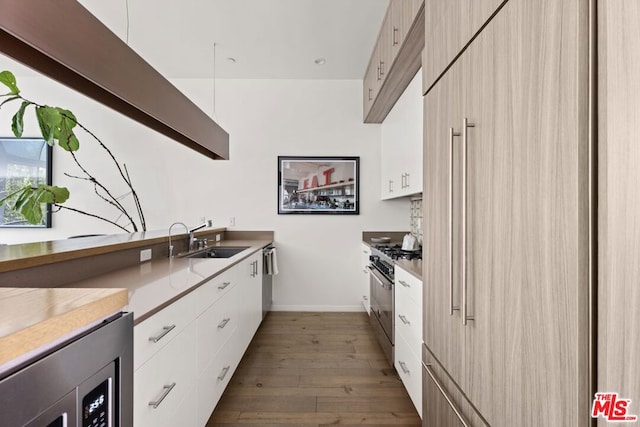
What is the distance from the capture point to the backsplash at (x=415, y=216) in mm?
3250

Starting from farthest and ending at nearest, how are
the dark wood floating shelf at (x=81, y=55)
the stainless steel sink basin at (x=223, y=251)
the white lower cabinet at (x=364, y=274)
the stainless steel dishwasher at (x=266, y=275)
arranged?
the white lower cabinet at (x=364, y=274)
the stainless steel dishwasher at (x=266, y=275)
the stainless steel sink basin at (x=223, y=251)
the dark wood floating shelf at (x=81, y=55)

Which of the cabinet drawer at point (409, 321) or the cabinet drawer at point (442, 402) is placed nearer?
the cabinet drawer at point (442, 402)

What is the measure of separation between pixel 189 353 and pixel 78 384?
925mm

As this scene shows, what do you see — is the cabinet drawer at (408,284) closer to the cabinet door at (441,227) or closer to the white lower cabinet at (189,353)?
the cabinet door at (441,227)

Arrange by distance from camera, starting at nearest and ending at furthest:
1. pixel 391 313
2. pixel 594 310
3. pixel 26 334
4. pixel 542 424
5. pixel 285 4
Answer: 1. pixel 26 334
2. pixel 594 310
3. pixel 542 424
4. pixel 391 313
5. pixel 285 4

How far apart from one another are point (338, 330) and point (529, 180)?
9.03 ft

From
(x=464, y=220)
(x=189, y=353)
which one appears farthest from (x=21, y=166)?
(x=464, y=220)

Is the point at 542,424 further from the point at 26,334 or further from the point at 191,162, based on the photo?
the point at 191,162

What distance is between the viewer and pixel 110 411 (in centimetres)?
58

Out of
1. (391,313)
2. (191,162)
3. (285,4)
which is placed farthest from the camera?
(191,162)

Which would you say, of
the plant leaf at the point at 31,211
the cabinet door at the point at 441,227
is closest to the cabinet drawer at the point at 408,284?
the cabinet door at the point at 441,227

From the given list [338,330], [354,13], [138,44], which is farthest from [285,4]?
[338,330]

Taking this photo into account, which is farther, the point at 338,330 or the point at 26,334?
the point at 338,330

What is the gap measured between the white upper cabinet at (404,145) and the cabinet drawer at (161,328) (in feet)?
5.52
